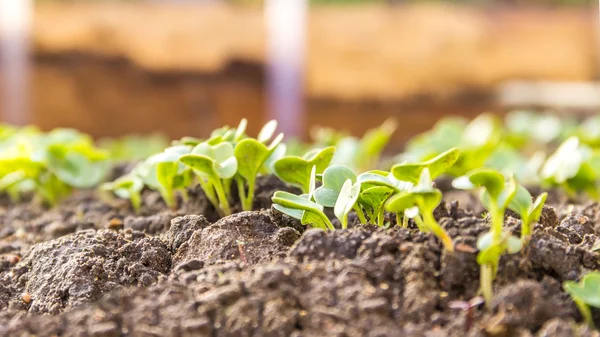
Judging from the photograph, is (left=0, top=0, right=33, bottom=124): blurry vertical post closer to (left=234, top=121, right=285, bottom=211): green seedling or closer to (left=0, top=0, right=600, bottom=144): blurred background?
(left=0, top=0, right=600, bottom=144): blurred background

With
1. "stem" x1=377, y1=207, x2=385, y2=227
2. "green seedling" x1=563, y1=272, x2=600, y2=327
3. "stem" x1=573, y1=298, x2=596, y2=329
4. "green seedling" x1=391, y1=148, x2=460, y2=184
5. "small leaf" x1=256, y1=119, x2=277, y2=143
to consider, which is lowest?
"stem" x1=573, y1=298, x2=596, y2=329

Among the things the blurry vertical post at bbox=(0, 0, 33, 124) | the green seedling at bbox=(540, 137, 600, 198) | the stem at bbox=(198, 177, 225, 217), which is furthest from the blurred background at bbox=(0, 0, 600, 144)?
the stem at bbox=(198, 177, 225, 217)

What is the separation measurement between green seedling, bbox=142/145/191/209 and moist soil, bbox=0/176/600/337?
15 cm

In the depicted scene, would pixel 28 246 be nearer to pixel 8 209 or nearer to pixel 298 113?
pixel 8 209

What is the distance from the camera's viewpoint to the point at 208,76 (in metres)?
5.27

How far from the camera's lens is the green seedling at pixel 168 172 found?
4.19 ft

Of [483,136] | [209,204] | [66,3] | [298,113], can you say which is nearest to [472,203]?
[483,136]

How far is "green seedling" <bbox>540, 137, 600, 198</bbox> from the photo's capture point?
1.61 metres

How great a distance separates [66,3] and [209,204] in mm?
4082

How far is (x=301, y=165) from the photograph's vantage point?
1.22 meters

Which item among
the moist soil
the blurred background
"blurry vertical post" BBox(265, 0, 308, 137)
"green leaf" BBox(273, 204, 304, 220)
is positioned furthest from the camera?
"blurry vertical post" BBox(265, 0, 308, 137)

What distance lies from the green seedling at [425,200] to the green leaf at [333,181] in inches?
6.5

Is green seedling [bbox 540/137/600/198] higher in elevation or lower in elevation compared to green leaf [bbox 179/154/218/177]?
lower

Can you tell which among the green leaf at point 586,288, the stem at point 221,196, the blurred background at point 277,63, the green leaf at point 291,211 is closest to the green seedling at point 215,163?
→ the stem at point 221,196
